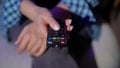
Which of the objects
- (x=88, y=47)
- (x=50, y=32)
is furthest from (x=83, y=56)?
(x=50, y=32)

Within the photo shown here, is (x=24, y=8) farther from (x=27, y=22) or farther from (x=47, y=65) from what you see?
(x=47, y=65)

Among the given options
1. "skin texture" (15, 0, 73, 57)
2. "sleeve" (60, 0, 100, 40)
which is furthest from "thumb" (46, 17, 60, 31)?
"sleeve" (60, 0, 100, 40)

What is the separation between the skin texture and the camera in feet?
1.60

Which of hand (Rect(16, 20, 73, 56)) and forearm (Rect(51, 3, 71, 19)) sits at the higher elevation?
forearm (Rect(51, 3, 71, 19))

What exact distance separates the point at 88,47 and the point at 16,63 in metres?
0.18

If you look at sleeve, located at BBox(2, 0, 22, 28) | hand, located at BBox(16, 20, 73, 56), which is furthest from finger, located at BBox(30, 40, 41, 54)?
sleeve, located at BBox(2, 0, 22, 28)

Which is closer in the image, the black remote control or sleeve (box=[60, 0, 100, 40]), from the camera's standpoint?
the black remote control

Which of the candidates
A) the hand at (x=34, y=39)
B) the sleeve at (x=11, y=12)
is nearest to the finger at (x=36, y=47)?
the hand at (x=34, y=39)

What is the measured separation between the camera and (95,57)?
584mm

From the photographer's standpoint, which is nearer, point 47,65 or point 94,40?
point 47,65

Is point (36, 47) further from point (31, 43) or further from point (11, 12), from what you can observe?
point (11, 12)

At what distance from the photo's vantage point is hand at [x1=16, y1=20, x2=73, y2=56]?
1.61ft

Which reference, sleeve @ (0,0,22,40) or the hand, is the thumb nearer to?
the hand

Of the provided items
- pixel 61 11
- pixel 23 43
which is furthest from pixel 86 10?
pixel 23 43
